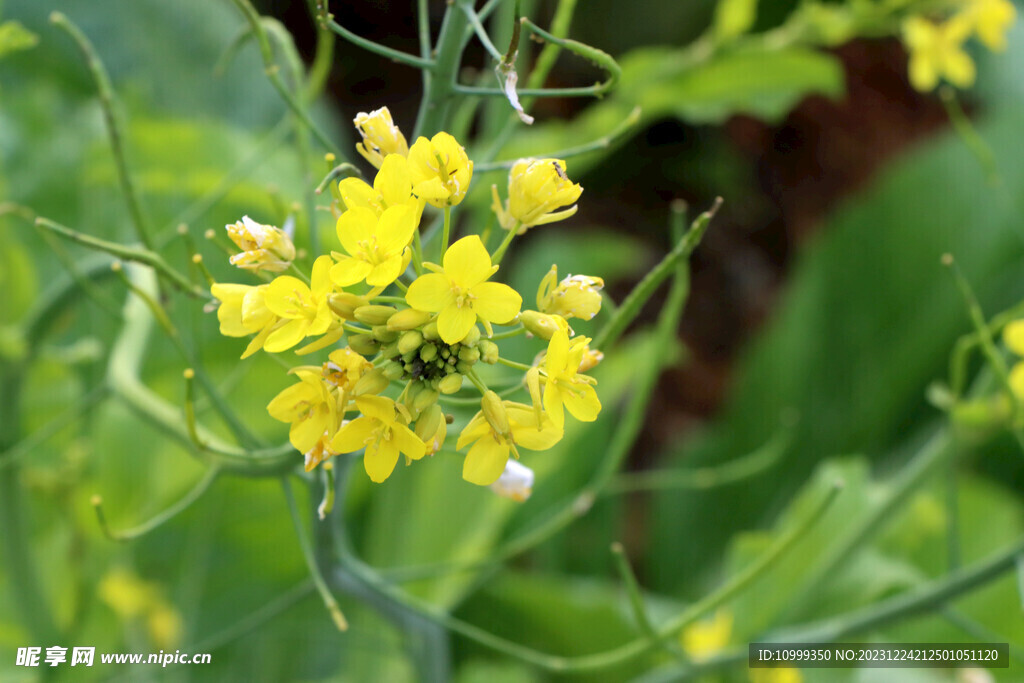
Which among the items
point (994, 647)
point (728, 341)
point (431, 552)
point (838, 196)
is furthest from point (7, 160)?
point (838, 196)

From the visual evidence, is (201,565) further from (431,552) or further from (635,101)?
(635,101)

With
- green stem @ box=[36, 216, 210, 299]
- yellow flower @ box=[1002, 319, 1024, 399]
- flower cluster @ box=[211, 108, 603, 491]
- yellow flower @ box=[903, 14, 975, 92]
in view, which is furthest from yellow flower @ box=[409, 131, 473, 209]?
yellow flower @ box=[903, 14, 975, 92]

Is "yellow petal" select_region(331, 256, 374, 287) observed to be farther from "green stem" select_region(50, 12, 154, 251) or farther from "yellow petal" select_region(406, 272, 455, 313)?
"green stem" select_region(50, 12, 154, 251)

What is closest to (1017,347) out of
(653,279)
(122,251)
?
(653,279)

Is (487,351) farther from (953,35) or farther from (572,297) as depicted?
(953,35)

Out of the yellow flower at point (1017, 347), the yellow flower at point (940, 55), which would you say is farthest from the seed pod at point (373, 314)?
the yellow flower at point (940, 55)
